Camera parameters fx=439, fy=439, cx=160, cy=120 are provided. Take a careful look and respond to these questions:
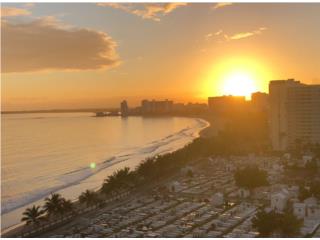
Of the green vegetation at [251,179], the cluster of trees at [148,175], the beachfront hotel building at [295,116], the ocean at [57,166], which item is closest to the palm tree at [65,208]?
the cluster of trees at [148,175]

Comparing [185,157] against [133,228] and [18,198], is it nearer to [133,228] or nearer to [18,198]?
[18,198]

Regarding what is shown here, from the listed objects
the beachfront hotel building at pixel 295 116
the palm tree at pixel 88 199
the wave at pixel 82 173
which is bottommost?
the wave at pixel 82 173

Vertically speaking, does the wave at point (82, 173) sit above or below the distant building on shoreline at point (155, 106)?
below

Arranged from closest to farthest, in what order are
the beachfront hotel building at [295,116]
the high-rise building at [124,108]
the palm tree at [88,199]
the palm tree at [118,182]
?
the palm tree at [88,199]
the palm tree at [118,182]
the beachfront hotel building at [295,116]
the high-rise building at [124,108]

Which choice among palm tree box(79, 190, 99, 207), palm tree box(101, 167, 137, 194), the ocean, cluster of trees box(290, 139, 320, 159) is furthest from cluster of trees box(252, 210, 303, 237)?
cluster of trees box(290, 139, 320, 159)

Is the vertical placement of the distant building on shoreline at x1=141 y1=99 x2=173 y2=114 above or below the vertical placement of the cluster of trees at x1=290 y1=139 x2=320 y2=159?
above

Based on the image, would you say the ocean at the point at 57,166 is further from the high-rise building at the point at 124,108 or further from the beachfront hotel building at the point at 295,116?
the high-rise building at the point at 124,108

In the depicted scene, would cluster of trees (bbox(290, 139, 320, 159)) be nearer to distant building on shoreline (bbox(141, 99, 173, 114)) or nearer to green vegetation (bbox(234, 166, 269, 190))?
green vegetation (bbox(234, 166, 269, 190))

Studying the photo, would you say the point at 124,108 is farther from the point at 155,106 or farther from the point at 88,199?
the point at 88,199

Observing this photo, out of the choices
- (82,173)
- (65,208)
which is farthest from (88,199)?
(82,173)
